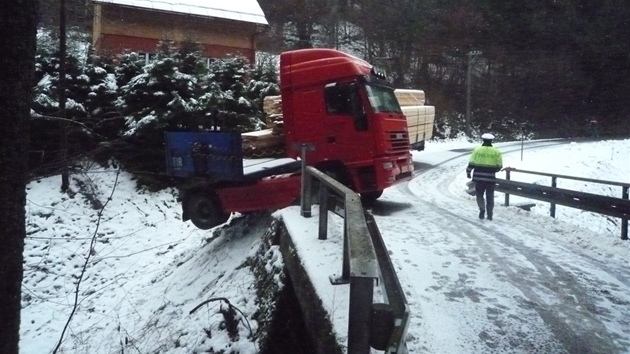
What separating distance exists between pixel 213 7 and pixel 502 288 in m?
23.9

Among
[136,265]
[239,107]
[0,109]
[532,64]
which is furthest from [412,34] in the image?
[0,109]

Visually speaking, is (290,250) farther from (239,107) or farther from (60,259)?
(239,107)

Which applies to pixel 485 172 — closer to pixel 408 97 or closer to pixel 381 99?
pixel 381 99

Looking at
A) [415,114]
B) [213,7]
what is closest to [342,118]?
[415,114]

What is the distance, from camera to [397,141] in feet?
37.9

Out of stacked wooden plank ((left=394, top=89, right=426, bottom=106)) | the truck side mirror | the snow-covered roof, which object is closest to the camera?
the truck side mirror

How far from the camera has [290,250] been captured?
6645mm

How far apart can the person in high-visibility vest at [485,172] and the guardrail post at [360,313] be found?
353 inches

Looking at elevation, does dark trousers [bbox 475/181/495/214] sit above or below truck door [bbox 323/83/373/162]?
below

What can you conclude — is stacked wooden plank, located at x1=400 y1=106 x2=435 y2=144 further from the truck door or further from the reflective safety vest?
the truck door

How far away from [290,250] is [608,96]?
1733cm

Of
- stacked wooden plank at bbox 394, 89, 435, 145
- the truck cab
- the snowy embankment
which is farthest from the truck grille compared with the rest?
stacked wooden plank at bbox 394, 89, 435, 145

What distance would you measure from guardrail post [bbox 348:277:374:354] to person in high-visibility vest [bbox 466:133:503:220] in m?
8.95

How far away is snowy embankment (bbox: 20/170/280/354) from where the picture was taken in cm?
713
